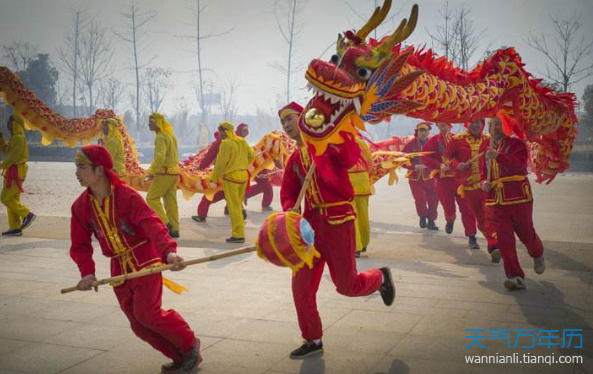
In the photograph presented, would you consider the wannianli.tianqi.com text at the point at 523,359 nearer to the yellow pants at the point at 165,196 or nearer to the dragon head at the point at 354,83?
the dragon head at the point at 354,83

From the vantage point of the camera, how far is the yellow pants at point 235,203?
9203 millimetres

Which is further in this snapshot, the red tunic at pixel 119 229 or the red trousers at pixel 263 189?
the red trousers at pixel 263 189

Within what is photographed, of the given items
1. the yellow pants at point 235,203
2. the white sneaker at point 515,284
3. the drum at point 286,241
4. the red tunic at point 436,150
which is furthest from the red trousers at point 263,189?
the drum at point 286,241

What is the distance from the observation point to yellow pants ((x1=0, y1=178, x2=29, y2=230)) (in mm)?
9781

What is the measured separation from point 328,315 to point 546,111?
3698mm

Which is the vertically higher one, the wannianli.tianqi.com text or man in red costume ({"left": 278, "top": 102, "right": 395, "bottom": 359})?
man in red costume ({"left": 278, "top": 102, "right": 395, "bottom": 359})

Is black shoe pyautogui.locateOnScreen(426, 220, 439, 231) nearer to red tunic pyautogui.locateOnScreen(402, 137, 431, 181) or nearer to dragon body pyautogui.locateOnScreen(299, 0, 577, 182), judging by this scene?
red tunic pyautogui.locateOnScreen(402, 137, 431, 181)

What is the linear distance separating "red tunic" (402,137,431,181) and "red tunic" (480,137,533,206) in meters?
4.65

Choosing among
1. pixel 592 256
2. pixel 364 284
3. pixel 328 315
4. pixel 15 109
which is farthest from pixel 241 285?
pixel 15 109

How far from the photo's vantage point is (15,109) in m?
10.1

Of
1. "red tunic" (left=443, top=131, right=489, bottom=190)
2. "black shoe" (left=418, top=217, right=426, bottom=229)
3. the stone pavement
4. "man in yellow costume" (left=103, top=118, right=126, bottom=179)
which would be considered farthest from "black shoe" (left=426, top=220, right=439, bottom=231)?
"man in yellow costume" (left=103, top=118, right=126, bottom=179)

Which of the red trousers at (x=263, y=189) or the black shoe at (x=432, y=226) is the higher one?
the red trousers at (x=263, y=189)

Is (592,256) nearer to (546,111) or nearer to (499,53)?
(546,111)

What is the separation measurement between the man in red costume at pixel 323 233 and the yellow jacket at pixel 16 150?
6794 mm
